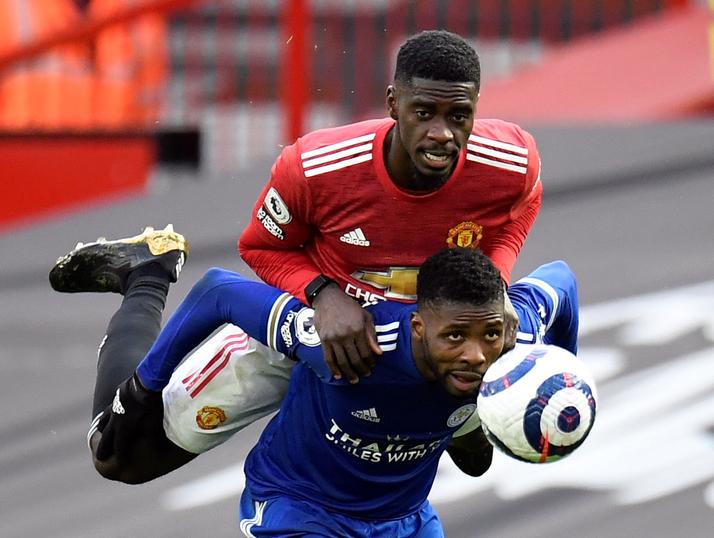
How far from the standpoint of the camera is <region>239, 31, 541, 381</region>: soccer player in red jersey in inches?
135

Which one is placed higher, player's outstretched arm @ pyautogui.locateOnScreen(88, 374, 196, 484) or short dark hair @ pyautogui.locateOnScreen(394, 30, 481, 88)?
short dark hair @ pyautogui.locateOnScreen(394, 30, 481, 88)

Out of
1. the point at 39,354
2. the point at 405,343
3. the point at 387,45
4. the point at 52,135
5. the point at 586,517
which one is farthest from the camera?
the point at 387,45

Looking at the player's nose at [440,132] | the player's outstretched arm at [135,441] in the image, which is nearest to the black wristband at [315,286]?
the player's nose at [440,132]

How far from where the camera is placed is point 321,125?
900 cm

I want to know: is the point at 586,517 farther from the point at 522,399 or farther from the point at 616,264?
the point at 616,264

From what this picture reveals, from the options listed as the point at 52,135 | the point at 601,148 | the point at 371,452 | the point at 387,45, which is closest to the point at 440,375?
the point at 371,452

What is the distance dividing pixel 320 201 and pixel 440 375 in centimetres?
59

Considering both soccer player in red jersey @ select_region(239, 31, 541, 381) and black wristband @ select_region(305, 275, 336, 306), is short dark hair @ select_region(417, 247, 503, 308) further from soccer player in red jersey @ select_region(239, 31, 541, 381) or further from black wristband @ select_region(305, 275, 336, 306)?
black wristband @ select_region(305, 275, 336, 306)

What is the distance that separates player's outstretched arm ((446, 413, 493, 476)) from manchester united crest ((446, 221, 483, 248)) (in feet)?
2.06

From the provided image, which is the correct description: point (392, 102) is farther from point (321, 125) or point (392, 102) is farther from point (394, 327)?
point (321, 125)

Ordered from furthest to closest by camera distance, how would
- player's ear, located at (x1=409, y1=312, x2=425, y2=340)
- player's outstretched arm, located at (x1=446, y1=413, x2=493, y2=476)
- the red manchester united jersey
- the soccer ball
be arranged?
player's outstretched arm, located at (x1=446, y1=413, x2=493, y2=476) → the red manchester united jersey → player's ear, located at (x1=409, y1=312, x2=425, y2=340) → the soccer ball

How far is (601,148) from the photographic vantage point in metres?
7.43

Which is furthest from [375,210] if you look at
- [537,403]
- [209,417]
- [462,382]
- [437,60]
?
[209,417]

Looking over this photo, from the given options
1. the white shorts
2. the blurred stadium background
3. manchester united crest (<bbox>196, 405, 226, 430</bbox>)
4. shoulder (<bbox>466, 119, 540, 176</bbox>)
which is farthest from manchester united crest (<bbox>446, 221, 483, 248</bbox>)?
the blurred stadium background
